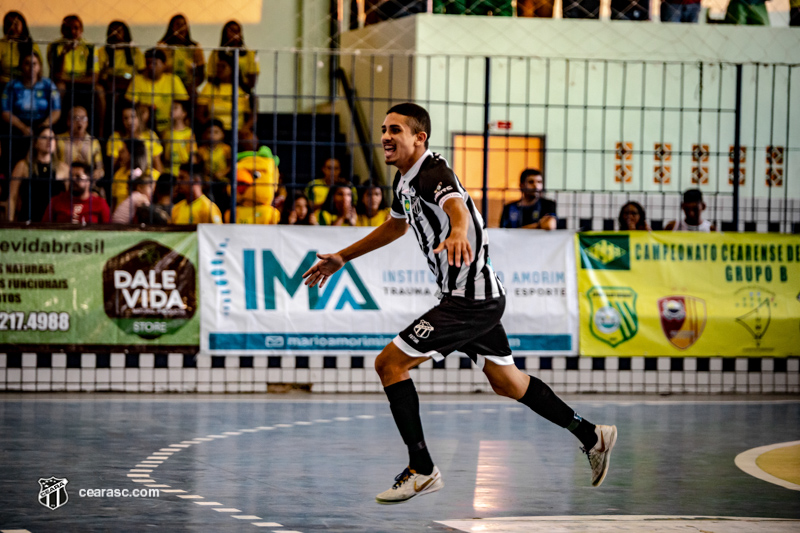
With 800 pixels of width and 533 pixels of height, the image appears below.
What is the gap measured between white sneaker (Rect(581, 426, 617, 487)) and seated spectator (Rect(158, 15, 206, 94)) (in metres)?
8.15

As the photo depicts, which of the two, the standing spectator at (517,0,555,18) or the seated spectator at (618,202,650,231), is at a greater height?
the standing spectator at (517,0,555,18)

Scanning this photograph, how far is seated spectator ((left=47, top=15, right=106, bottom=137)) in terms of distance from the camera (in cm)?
1226

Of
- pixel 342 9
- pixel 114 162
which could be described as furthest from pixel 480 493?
pixel 342 9

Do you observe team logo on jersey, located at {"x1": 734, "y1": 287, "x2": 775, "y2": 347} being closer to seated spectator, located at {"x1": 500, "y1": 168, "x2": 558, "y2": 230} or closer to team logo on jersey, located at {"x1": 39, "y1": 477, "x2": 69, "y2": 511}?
seated spectator, located at {"x1": 500, "y1": 168, "x2": 558, "y2": 230}

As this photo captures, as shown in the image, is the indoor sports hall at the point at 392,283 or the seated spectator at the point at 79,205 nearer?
the indoor sports hall at the point at 392,283

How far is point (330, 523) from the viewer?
5.26 m

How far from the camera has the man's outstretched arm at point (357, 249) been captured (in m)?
6.30

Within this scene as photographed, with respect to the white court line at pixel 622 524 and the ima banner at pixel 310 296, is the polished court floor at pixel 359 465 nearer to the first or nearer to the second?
the white court line at pixel 622 524

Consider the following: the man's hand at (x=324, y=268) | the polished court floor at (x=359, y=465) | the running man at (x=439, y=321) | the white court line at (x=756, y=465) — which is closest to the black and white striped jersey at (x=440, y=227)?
the running man at (x=439, y=321)

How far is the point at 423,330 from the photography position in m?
5.80

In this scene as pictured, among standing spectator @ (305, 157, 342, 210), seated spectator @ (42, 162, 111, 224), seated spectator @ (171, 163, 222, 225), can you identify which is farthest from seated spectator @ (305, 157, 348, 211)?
seated spectator @ (42, 162, 111, 224)

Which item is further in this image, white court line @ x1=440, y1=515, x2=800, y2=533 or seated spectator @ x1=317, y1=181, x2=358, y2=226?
Answer: seated spectator @ x1=317, y1=181, x2=358, y2=226

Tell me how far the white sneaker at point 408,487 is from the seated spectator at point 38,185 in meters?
6.50

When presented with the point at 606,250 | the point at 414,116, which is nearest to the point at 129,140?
the point at 606,250
